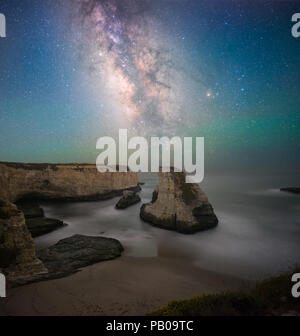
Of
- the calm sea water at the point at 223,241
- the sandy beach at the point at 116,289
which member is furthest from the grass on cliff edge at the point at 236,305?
the calm sea water at the point at 223,241

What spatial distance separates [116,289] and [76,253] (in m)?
4.55

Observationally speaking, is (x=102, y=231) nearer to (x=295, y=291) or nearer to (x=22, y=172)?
(x=295, y=291)

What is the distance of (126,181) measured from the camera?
50.0 m

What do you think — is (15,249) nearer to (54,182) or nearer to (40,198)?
(54,182)

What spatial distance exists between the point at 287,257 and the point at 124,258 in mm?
11541

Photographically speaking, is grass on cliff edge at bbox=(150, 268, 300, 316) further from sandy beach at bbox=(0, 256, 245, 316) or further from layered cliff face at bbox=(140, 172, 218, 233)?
layered cliff face at bbox=(140, 172, 218, 233)

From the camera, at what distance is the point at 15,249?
7488 mm

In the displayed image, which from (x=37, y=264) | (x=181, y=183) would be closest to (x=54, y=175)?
(x=181, y=183)

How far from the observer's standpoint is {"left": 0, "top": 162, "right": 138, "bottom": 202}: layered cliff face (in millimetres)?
28375

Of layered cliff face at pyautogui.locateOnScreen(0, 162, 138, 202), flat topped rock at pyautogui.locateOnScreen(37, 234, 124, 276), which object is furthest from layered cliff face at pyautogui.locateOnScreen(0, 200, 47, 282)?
layered cliff face at pyautogui.locateOnScreen(0, 162, 138, 202)

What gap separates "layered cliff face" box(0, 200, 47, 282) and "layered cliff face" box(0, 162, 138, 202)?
23.8 m

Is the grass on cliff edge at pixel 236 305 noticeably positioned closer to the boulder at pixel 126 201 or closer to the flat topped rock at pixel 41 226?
the flat topped rock at pixel 41 226

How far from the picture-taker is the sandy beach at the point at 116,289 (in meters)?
5.94
